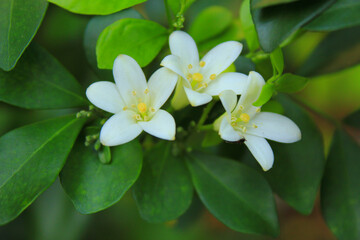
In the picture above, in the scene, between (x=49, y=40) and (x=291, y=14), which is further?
→ (x=49, y=40)

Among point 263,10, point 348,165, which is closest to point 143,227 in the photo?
point 348,165

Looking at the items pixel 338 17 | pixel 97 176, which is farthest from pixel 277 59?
pixel 97 176

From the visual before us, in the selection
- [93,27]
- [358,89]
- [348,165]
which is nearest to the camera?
[93,27]

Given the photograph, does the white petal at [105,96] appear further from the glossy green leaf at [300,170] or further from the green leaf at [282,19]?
the glossy green leaf at [300,170]

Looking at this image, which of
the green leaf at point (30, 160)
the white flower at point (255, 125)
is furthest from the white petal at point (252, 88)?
the green leaf at point (30, 160)

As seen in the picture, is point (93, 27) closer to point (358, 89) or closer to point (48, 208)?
point (48, 208)

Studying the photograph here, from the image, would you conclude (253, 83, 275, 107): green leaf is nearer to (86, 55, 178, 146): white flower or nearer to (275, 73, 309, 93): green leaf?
(275, 73, 309, 93): green leaf
